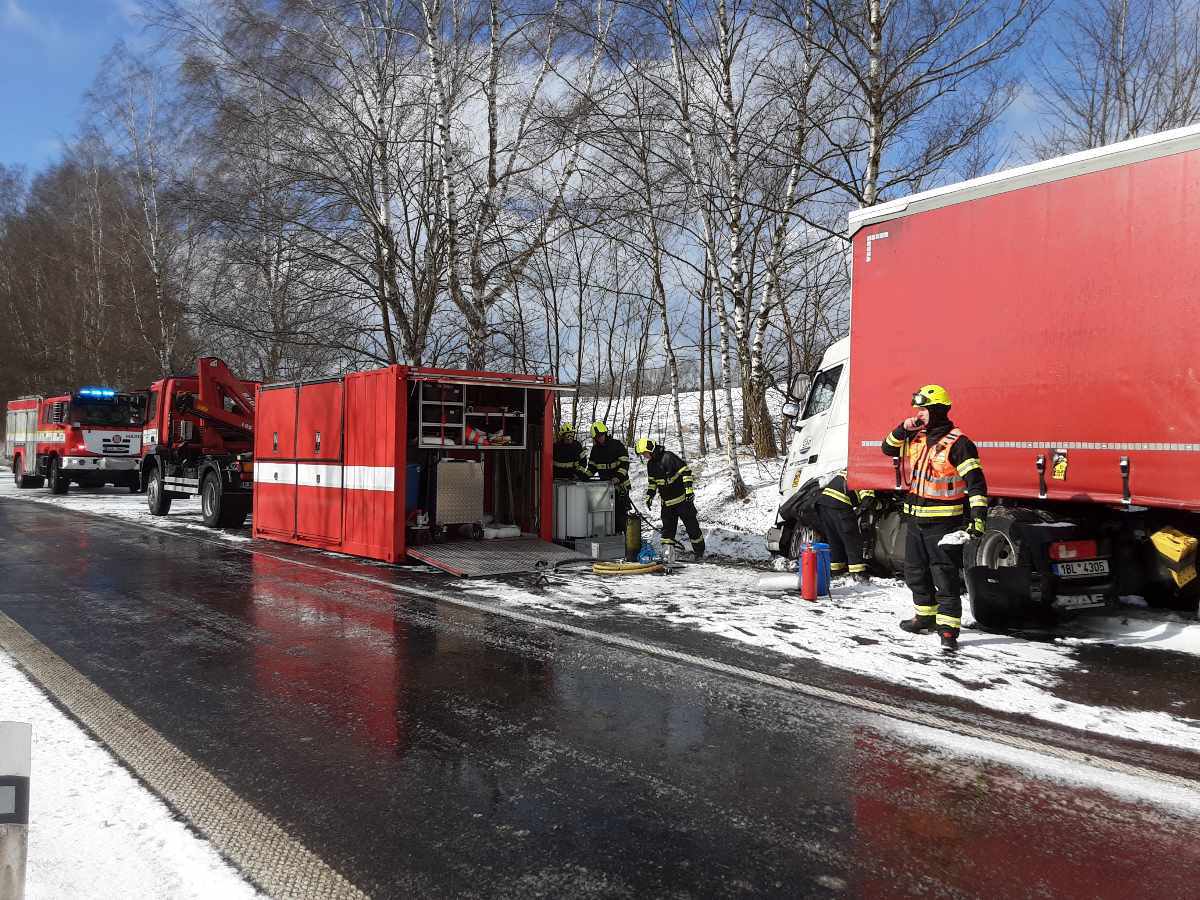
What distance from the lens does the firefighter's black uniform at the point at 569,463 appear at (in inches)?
473

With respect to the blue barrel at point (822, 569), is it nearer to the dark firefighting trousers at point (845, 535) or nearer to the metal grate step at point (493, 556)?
the dark firefighting trousers at point (845, 535)

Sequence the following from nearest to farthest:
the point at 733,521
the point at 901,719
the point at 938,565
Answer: the point at 901,719, the point at 938,565, the point at 733,521

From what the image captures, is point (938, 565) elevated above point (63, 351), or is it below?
below

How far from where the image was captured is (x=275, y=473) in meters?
13.2

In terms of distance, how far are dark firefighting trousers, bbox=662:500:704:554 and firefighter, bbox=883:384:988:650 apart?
4.45 m

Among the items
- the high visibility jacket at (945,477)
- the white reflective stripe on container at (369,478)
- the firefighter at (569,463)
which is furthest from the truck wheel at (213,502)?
the high visibility jacket at (945,477)

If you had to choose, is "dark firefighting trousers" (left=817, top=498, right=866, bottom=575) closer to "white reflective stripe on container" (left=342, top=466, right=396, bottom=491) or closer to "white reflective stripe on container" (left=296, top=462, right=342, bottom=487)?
"white reflective stripe on container" (left=342, top=466, right=396, bottom=491)

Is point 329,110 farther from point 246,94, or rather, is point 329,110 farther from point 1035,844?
point 1035,844

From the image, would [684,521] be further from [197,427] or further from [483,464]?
[197,427]

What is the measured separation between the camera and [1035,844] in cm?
317

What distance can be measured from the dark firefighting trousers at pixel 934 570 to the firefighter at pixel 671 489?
4540mm

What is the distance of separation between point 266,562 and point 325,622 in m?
4.24

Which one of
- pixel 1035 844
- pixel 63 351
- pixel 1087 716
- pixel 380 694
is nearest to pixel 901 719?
pixel 1087 716

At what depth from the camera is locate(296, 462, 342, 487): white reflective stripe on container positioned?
38.0 ft
